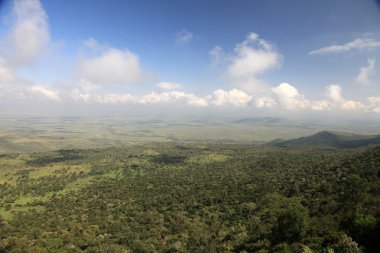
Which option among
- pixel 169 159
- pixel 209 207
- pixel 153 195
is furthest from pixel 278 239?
pixel 169 159

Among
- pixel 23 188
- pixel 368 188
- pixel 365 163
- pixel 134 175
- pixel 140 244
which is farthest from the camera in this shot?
pixel 134 175

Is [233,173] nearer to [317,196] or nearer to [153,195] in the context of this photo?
[153,195]

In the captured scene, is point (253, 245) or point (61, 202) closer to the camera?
point (253, 245)

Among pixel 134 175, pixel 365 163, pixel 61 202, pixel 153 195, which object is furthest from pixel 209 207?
pixel 134 175

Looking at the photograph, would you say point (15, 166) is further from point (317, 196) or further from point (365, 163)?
point (365, 163)

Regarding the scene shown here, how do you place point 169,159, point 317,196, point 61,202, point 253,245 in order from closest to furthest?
point 253,245, point 317,196, point 61,202, point 169,159

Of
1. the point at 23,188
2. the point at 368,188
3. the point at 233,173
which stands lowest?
the point at 23,188

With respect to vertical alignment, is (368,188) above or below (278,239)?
above
